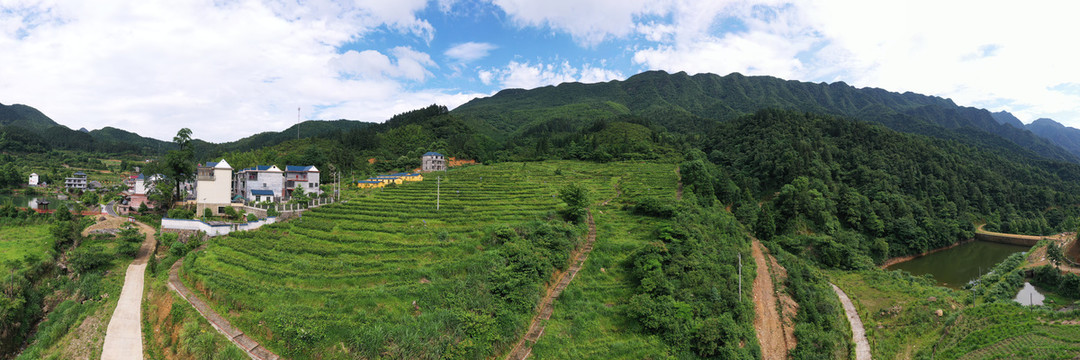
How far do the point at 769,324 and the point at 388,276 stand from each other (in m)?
22.9

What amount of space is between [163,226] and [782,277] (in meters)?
51.2

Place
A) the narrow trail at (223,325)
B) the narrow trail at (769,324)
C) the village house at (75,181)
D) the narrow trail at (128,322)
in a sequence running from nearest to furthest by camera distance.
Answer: the narrow trail at (223,325) < the narrow trail at (128,322) < the narrow trail at (769,324) < the village house at (75,181)

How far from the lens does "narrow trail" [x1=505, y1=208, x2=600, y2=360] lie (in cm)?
1998

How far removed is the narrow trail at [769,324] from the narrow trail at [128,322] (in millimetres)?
32818

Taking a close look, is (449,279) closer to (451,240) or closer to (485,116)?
(451,240)

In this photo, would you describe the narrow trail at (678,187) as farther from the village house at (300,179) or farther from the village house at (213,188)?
the village house at (213,188)

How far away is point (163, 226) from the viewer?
3491cm

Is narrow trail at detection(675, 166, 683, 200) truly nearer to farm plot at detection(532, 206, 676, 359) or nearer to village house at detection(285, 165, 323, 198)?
farm plot at detection(532, 206, 676, 359)

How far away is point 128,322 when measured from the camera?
23.8 metres

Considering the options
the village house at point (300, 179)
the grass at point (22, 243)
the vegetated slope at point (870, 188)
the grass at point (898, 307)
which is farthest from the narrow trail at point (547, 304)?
the grass at point (22, 243)

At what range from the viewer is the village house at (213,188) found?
3703 centimetres

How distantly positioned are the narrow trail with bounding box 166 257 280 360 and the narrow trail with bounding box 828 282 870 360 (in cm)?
3420

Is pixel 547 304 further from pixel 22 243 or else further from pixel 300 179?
pixel 22 243

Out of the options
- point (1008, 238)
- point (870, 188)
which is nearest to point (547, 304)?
point (870, 188)
